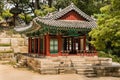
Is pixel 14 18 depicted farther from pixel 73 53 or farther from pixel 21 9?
pixel 73 53

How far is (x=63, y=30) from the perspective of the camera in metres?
27.0

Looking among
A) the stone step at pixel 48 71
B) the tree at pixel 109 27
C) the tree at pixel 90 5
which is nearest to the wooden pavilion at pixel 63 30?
the stone step at pixel 48 71

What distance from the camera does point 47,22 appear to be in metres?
25.6

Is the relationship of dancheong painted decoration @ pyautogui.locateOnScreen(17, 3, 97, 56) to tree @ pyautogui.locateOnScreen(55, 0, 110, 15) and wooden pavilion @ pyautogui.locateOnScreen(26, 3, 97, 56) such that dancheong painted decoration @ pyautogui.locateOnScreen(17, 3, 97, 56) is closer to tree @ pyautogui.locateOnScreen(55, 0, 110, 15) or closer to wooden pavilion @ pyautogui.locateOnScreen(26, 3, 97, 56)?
wooden pavilion @ pyautogui.locateOnScreen(26, 3, 97, 56)

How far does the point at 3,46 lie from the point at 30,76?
2187 cm

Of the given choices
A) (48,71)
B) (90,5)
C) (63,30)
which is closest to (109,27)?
(48,71)

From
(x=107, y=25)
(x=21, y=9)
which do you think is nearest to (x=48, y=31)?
(x=107, y=25)

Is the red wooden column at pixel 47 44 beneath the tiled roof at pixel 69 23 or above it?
beneath

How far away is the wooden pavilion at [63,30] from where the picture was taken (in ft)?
85.9

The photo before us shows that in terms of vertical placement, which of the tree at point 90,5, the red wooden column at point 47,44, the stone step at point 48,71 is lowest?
the stone step at point 48,71

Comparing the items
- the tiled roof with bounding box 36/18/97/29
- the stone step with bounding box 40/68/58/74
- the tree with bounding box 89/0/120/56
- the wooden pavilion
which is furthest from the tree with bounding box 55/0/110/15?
the tree with bounding box 89/0/120/56

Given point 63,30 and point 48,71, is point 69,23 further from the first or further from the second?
point 48,71

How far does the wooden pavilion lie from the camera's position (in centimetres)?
2619

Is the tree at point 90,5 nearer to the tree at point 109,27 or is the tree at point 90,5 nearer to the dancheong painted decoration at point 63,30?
the dancheong painted decoration at point 63,30
